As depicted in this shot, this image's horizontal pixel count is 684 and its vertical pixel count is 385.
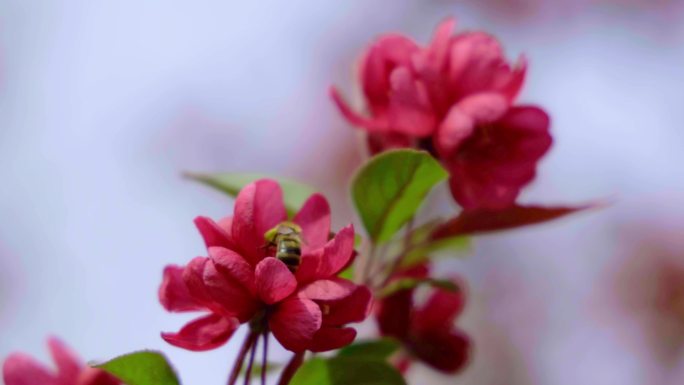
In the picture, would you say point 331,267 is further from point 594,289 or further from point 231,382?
point 594,289

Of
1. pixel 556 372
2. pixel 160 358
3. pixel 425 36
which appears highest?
pixel 160 358

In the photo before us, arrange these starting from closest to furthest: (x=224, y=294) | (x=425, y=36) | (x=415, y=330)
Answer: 1. (x=224, y=294)
2. (x=415, y=330)
3. (x=425, y=36)

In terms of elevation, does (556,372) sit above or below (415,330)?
below

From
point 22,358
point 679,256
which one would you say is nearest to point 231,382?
point 22,358

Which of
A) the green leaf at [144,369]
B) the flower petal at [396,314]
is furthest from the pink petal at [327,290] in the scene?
the flower petal at [396,314]

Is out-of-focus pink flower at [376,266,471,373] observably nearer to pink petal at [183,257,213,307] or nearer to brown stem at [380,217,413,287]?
brown stem at [380,217,413,287]

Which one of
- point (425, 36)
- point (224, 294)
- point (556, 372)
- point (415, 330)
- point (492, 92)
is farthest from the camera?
point (425, 36)

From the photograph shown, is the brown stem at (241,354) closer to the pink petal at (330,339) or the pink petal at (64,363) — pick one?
the pink petal at (330,339)

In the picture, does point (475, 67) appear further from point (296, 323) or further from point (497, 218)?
point (296, 323)
